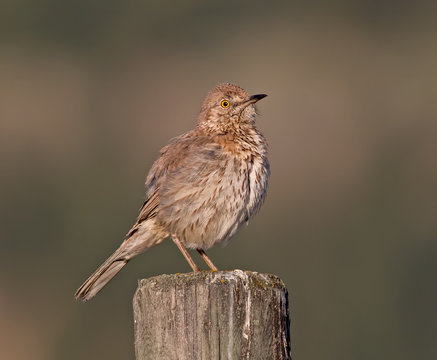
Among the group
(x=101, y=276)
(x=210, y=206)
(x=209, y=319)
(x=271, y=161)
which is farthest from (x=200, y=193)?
(x=271, y=161)

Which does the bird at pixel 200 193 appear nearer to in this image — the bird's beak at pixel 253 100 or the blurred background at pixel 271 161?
the bird's beak at pixel 253 100

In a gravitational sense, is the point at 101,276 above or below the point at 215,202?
below

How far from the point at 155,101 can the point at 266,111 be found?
519 cm

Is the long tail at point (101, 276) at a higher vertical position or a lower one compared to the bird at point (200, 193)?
lower

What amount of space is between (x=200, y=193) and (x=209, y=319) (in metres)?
3.32

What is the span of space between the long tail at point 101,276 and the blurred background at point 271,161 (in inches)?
310

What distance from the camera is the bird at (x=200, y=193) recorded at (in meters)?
10.1

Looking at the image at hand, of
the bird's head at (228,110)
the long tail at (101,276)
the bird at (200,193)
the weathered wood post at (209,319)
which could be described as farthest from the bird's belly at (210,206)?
the weathered wood post at (209,319)

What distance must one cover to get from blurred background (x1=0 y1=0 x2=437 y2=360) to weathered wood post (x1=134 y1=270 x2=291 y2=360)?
11139mm

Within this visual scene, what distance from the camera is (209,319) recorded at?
6.92 m

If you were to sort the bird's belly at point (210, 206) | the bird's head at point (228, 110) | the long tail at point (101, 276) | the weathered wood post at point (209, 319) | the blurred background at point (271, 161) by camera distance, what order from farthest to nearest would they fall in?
the blurred background at point (271, 161) → the bird's head at point (228, 110) → the bird's belly at point (210, 206) → the long tail at point (101, 276) → the weathered wood post at point (209, 319)

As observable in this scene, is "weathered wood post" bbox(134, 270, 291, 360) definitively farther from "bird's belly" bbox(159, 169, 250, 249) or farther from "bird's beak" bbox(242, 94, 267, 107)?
"bird's beak" bbox(242, 94, 267, 107)

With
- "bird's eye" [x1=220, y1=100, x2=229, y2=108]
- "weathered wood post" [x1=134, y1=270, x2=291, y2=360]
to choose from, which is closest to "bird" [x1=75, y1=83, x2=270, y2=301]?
"bird's eye" [x1=220, y1=100, x2=229, y2=108]

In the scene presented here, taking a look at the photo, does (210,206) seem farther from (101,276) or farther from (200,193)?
(101,276)
